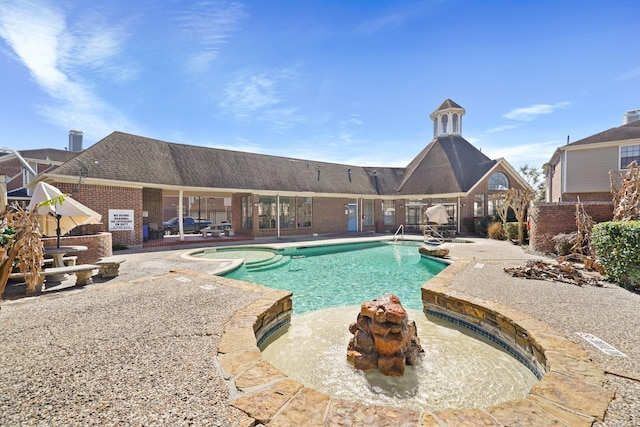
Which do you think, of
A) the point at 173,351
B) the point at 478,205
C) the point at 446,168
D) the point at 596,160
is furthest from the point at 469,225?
the point at 173,351

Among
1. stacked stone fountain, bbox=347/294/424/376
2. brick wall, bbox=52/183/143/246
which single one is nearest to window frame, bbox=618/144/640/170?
stacked stone fountain, bbox=347/294/424/376

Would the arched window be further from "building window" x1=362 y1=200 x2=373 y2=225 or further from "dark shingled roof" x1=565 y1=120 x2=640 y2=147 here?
"building window" x1=362 y1=200 x2=373 y2=225

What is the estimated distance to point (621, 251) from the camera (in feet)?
20.1

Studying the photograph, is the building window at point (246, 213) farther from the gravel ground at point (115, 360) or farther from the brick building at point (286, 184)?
the gravel ground at point (115, 360)

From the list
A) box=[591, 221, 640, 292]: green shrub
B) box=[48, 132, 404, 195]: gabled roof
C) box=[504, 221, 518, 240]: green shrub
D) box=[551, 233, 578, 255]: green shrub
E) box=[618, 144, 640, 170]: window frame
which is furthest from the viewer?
box=[504, 221, 518, 240]: green shrub

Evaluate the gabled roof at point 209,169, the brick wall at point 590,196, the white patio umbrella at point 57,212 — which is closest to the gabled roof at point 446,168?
the gabled roof at point 209,169

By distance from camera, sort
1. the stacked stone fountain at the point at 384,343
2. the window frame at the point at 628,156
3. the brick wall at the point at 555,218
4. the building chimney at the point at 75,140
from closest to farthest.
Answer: the stacked stone fountain at the point at 384,343 → the brick wall at the point at 555,218 → the window frame at the point at 628,156 → the building chimney at the point at 75,140

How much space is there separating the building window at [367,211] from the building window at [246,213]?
31.6 ft

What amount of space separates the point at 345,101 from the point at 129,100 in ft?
34.9

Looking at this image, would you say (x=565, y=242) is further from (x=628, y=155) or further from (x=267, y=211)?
(x=267, y=211)

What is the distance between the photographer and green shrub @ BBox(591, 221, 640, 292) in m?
5.75

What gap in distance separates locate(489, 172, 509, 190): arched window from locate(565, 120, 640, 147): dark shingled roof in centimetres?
535

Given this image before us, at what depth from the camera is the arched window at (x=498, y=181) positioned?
836 inches

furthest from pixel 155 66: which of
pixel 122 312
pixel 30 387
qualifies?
pixel 30 387
